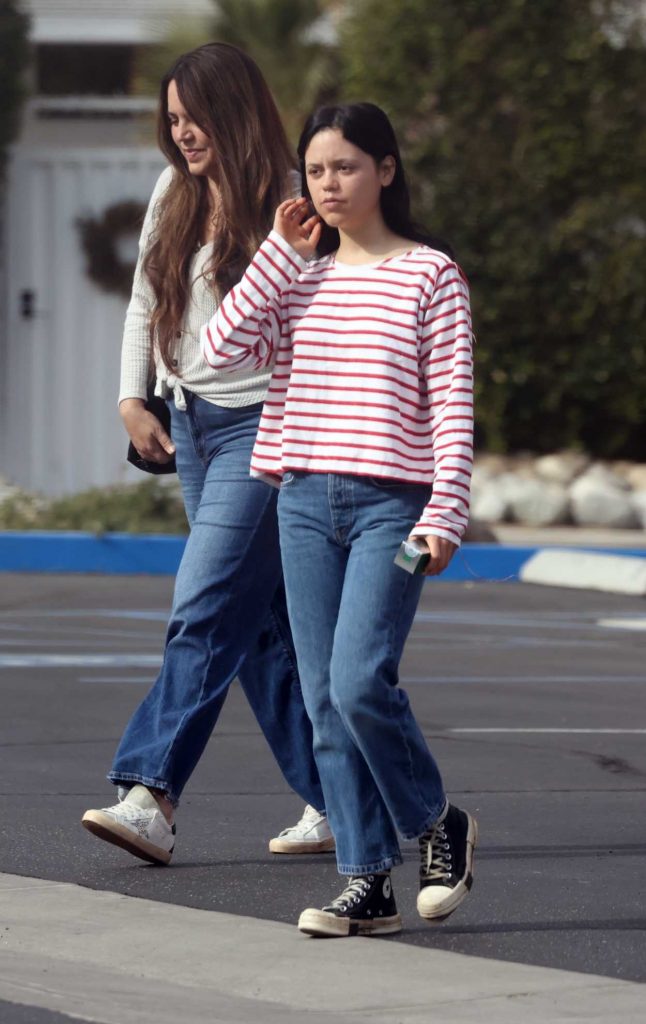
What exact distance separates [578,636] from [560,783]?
4.18m

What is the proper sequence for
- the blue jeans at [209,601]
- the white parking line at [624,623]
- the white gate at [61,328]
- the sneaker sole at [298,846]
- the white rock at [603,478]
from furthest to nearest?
the white rock at [603,478] < the white gate at [61,328] < the white parking line at [624,623] < the sneaker sole at [298,846] < the blue jeans at [209,601]

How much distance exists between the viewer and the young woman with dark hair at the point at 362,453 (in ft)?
14.0

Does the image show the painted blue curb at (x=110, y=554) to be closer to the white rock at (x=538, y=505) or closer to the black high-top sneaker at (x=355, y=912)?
the white rock at (x=538, y=505)

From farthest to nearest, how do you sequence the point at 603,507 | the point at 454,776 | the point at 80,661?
the point at 603,507
the point at 80,661
the point at 454,776

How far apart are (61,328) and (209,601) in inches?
477

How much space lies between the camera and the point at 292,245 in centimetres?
446

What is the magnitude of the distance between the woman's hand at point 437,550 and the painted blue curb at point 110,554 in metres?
9.54

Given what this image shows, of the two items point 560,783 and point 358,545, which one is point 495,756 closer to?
point 560,783

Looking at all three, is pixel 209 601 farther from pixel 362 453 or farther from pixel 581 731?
pixel 581 731

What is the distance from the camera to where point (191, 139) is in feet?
16.6

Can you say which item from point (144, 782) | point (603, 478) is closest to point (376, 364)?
point (144, 782)

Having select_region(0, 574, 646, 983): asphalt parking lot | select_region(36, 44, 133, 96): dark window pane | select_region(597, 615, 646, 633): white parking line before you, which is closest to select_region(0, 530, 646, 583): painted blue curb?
select_region(0, 574, 646, 983): asphalt parking lot

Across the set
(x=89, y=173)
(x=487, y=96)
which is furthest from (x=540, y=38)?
(x=89, y=173)

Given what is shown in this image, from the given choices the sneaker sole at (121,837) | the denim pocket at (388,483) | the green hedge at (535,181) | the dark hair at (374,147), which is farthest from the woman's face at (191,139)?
the green hedge at (535,181)
